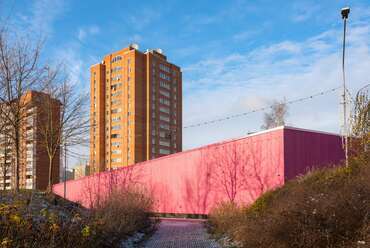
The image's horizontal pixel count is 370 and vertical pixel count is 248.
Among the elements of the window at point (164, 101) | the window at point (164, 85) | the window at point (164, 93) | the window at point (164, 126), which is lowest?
the window at point (164, 126)

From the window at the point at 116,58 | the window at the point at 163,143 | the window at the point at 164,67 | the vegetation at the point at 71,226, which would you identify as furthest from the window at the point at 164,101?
the vegetation at the point at 71,226

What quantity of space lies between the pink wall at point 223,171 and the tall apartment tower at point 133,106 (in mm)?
47228

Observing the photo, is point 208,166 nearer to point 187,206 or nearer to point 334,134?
point 187,206

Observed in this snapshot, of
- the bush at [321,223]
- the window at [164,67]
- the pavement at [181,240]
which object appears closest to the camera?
the bush at [321,223]

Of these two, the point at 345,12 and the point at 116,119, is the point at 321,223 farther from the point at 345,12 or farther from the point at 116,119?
the point at 116,119

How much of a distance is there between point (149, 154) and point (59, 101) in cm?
5308

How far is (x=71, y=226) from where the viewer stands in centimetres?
681

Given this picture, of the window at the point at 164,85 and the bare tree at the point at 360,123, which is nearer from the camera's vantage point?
the bare tree at the point at 360,123

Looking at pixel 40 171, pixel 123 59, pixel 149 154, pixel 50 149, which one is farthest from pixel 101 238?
pixel 123 59

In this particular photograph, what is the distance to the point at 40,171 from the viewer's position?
38.7 m

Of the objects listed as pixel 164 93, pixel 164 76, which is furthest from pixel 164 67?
pixel 164 93

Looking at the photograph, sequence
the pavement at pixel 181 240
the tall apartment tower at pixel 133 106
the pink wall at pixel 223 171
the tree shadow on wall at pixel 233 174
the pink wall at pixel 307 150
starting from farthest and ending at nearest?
the tall apartment tower at pixel 133 106 < the tree shadow on wall at pixel 233 174 < the pink wall at pixel 223 171 < the pink wall at pixel 307 150 < the pavement at pixel 181 240

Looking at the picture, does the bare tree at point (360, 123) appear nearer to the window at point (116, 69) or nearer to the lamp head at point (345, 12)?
the lamp head at point (345, 12)

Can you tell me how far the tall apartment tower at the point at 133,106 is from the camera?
232ft
